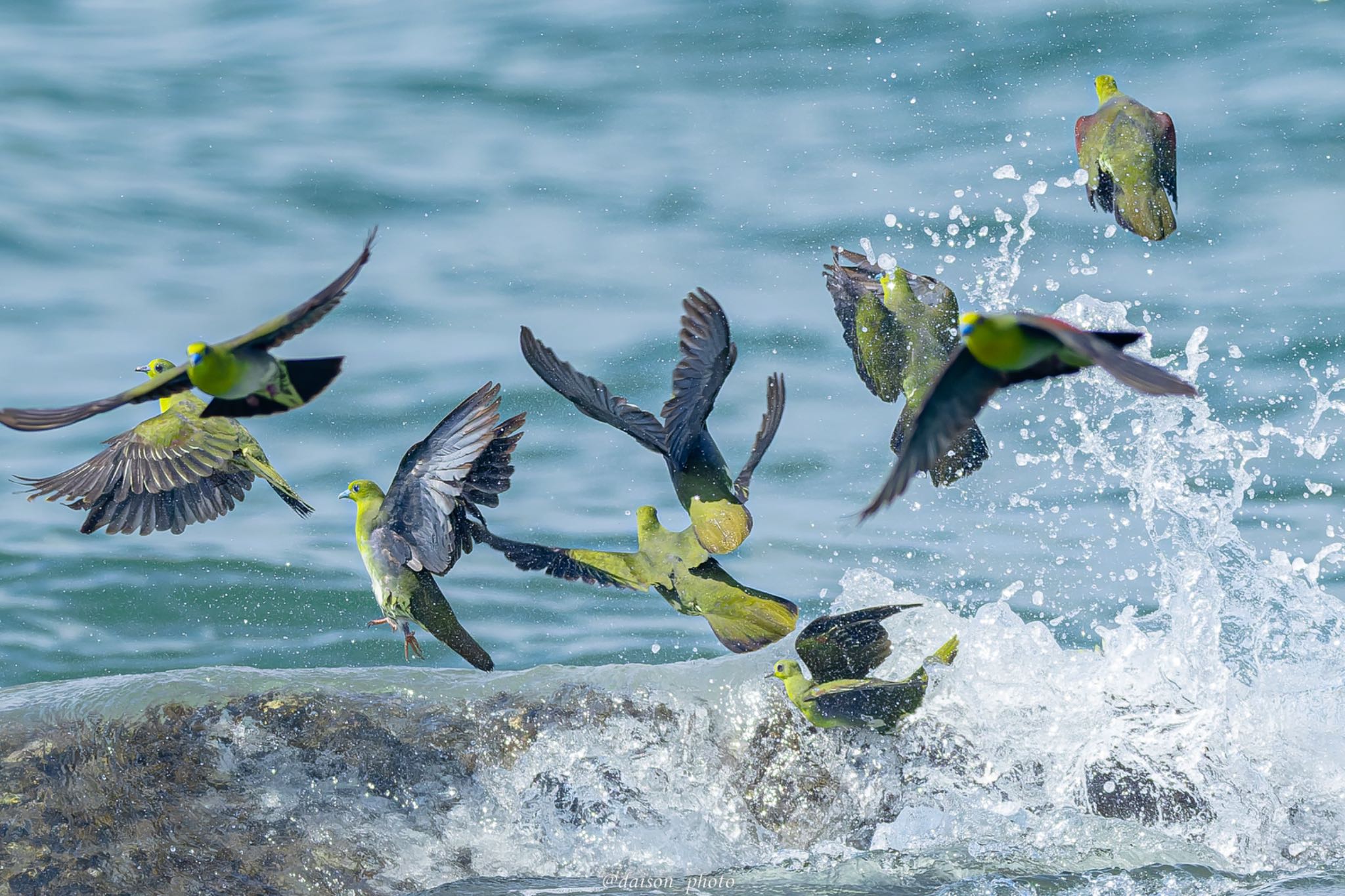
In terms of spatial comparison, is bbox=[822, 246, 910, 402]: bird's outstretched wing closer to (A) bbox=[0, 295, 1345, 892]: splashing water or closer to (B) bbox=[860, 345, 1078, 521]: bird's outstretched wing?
(A) bbox=[0, 295, 1345, 892]: splashing water

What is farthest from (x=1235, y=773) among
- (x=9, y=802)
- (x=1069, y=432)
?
(x=1069, y=432)

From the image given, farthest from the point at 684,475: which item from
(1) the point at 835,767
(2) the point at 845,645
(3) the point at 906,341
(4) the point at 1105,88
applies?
(4) the point at 1105,88

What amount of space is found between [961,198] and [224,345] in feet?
22.6

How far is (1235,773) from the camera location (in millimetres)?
4078

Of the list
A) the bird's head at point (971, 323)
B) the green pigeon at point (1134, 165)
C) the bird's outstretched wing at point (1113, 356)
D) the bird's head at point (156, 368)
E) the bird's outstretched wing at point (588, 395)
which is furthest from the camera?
the bird's head at point (156, 368)

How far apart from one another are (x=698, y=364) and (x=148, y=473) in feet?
5.15

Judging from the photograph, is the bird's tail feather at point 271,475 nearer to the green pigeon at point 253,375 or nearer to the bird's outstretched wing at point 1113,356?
the green pigeon at point 253,375

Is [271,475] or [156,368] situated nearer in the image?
[271,475]

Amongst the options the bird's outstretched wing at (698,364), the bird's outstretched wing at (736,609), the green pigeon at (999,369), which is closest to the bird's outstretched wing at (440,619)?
the bird's outstretched wing at (736,609)

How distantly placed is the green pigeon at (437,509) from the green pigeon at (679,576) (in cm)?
14

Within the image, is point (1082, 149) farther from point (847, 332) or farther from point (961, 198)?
point (961, 198)

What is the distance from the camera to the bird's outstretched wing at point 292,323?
2932 mm

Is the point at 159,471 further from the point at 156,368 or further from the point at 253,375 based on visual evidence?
the point at 253,375

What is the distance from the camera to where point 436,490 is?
4.00 meters
